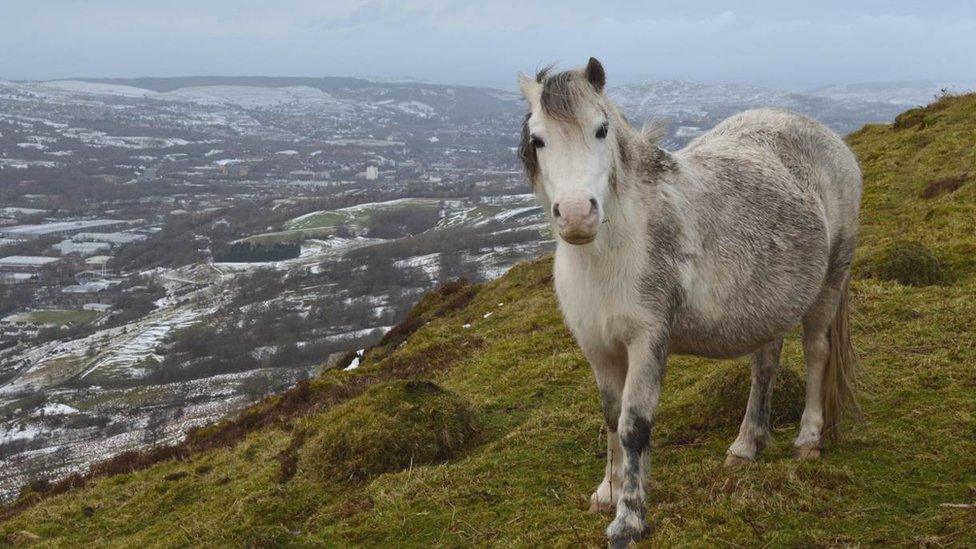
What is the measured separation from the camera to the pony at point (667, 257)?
188 inches

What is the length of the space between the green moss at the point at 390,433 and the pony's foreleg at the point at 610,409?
10.8 feet

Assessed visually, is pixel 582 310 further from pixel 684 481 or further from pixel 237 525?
pixel 237 525

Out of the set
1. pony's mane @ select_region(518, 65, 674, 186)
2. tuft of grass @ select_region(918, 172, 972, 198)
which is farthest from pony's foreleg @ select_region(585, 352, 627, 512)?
tuft of grass @ select_region(918, 172, 972, 198)

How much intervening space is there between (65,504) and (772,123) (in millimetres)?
12702

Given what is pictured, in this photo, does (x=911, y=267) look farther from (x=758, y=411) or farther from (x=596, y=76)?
(x=596, y=76)

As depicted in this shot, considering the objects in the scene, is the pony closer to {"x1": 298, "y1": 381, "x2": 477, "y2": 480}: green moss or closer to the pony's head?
the pony's head

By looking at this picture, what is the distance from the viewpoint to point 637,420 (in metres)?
5.25

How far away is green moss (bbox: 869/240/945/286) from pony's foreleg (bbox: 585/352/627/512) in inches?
377

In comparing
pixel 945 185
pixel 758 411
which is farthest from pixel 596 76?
pixel 945 185

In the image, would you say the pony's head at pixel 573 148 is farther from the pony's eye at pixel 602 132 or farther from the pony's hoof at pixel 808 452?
the pony's hoof at pixel 808 452

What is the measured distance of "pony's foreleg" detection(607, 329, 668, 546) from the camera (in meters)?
5.23

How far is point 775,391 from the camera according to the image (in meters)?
8.12

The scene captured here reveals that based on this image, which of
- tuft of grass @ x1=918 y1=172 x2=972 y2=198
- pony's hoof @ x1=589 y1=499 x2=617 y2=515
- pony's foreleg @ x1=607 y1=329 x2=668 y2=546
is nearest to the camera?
pony's foreleg @ x1=607 y1=329 x2=668 y2=546

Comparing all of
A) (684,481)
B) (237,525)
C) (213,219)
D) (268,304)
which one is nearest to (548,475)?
(684,481)
